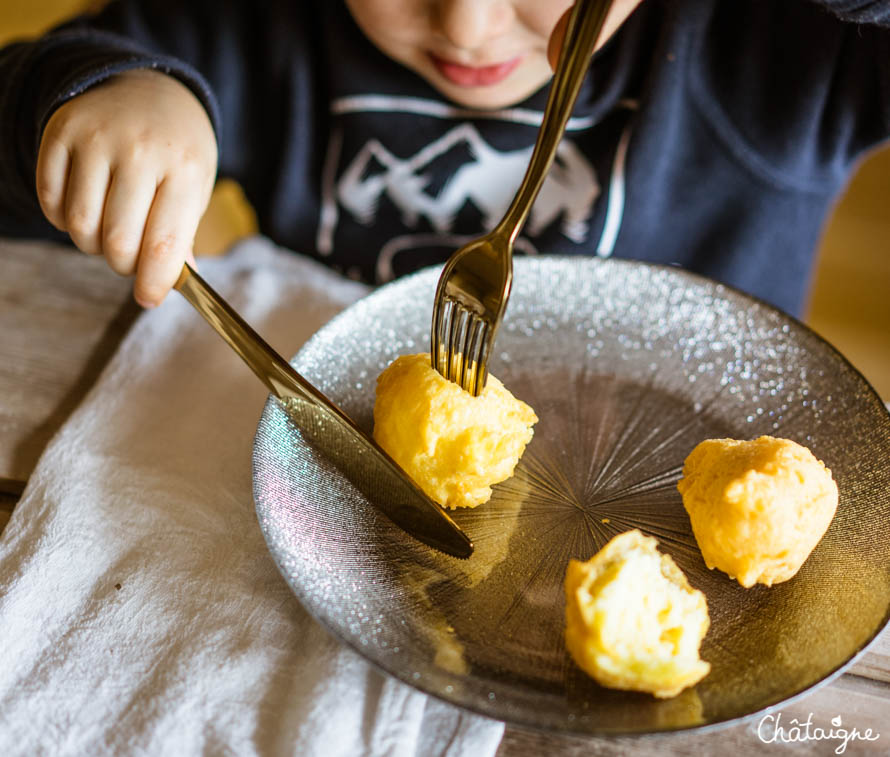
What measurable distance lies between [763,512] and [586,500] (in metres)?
0.11

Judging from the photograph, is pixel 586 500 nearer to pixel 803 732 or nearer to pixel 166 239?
pixel 803 732

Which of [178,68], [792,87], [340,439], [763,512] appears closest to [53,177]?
[178,68]

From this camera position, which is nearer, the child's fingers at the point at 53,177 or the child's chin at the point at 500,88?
the child's fingers at the point at 53,177

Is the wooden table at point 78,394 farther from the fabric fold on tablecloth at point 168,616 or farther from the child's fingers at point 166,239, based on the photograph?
the child's fingers at point 166,239

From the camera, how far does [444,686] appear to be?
38 cm

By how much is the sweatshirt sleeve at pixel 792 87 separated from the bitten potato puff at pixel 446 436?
475 millimetres

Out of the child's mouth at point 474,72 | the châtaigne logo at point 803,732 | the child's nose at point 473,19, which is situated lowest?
the châtaigne logo at point 803,732

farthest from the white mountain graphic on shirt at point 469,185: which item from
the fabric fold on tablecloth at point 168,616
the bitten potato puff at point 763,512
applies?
the bitten potato puff at point 763,512

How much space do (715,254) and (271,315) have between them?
0.48 metres

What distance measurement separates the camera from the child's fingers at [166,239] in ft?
1.68

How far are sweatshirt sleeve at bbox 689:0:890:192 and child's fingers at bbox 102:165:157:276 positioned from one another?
0.54 m

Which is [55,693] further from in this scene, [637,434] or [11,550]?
[637,434]

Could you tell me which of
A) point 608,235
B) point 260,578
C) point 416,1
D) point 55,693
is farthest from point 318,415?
point 608,235

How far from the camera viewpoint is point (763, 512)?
1.43 feet
